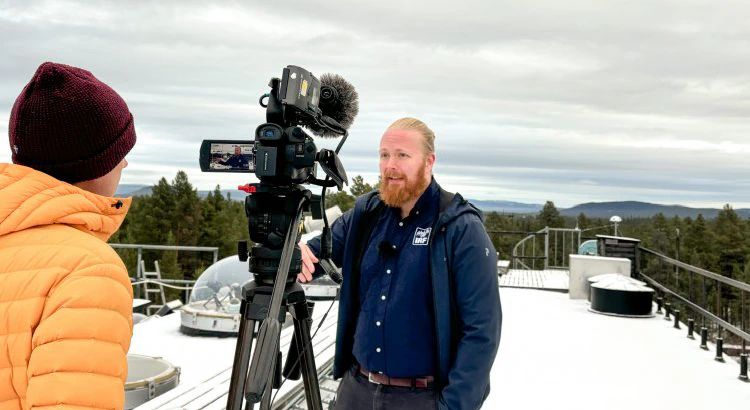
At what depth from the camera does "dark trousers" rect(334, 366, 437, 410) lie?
2.39 m

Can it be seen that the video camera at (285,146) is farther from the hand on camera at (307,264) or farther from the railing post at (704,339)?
the railing post at (704,339)

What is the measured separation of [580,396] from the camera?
17.7 ft

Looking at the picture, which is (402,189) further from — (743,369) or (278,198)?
(743,369)

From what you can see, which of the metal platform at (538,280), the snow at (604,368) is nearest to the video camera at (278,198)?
the snow at (604,368)

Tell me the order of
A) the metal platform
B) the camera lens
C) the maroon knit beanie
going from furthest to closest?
the metal platform → the camera lens → the maroon knit beanie

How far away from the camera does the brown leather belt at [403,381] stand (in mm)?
2412

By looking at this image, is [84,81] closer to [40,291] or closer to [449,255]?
[40,291]

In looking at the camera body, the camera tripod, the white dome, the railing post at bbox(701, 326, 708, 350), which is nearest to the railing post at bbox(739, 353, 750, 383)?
the railing post at bbox(701, 326, 708, 350)

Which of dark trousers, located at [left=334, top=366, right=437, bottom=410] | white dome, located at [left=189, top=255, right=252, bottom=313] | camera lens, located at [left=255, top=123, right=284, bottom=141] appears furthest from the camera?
white dome, located at [left=189, top=255, right=252, bottom=313]

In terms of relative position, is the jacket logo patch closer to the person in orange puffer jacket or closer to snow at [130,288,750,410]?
snow at [130,288,750,410]

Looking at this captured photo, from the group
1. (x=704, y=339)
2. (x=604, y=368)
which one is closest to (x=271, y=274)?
(x=604, y=368)

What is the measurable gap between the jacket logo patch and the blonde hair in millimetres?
311

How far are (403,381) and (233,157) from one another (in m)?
1.00

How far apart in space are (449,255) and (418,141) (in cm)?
46
